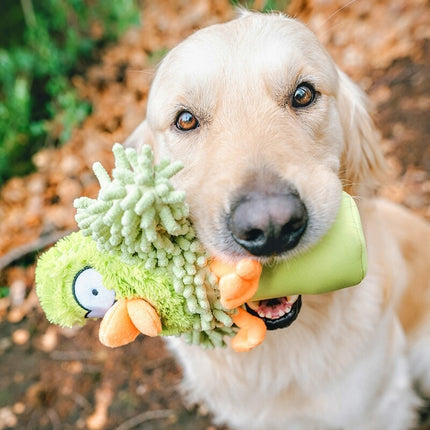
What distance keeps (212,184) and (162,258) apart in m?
0.28

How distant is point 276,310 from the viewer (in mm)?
1558

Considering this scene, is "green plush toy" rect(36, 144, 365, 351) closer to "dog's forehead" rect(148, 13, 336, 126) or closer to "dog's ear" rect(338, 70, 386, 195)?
"dog's forehead" rect(148, 13, 336, 126)

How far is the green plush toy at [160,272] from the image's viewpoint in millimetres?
1256

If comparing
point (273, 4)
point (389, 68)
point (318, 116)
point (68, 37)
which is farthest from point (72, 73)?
point (318, 116)

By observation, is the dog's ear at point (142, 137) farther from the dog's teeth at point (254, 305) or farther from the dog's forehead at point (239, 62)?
the dog's teeth at point (254, 305)

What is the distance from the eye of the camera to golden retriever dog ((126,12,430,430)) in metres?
1.40

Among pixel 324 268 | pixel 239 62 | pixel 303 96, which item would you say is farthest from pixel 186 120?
pixel 324 268

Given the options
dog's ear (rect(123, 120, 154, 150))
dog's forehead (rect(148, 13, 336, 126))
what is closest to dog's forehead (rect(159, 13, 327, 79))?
dog's forehead (rect(148, 13, 336, 126))

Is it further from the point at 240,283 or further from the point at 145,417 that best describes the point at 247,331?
the point at 145,417

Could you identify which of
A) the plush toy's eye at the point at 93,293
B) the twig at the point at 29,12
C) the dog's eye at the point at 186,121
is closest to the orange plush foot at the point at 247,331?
the plush toy's eye at the point at 93,293

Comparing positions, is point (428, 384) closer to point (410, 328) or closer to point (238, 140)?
point (410, 328)

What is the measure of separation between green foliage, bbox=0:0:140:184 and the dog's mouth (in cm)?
344

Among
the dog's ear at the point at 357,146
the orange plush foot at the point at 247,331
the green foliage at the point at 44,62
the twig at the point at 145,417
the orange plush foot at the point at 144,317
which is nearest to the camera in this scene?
the orange plush foot at the point at 144,317

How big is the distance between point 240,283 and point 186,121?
747mm
